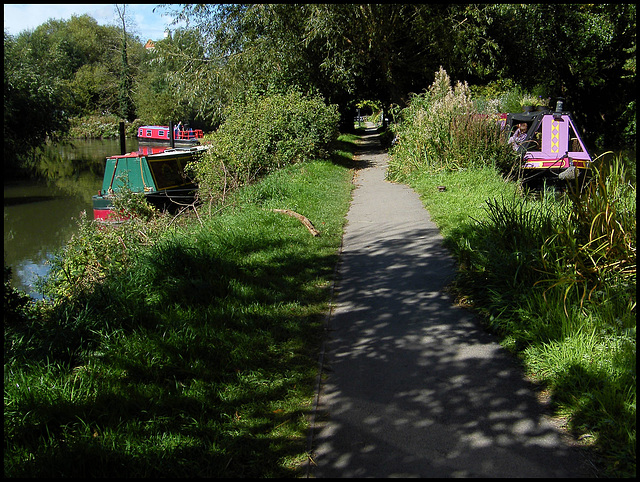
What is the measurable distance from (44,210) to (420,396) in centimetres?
2414

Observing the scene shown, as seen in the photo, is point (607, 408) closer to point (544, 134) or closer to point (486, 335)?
point (486, 335)

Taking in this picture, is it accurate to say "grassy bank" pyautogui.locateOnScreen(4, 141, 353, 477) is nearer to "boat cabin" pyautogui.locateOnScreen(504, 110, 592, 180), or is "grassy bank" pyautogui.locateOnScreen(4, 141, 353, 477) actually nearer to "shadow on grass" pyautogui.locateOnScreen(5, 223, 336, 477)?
"shadow on grass" pyautogui.locateOnScreen(5, 223, 336, 477)

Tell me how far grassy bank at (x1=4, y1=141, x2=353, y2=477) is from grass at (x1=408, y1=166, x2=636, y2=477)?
1663 millimetres

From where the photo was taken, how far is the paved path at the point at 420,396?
10.6 ft

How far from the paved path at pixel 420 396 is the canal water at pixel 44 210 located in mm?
5428

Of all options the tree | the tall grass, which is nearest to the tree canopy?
the tree

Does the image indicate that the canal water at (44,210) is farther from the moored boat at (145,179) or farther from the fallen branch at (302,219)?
the fallen branch at (302,219)

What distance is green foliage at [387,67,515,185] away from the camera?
12625 mm

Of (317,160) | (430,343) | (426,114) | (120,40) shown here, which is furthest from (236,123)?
(120,40)

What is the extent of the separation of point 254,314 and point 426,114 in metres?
10.9

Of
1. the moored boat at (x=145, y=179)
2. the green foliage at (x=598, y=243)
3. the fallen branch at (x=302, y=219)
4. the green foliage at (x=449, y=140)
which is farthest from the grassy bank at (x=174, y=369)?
the moored boat at (x=145, y=179)

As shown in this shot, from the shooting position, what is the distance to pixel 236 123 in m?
15.2

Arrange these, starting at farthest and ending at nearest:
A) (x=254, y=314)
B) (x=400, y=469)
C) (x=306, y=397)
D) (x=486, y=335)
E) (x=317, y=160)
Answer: (x=317, y=160), (x=254, y=314), (x=486, y=335), (x=306, y=397), (x=400, y=469)

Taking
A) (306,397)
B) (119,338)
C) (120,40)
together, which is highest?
(120,40)
